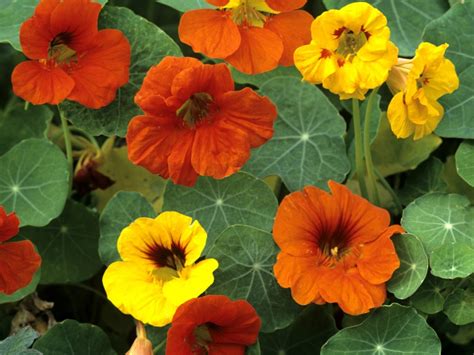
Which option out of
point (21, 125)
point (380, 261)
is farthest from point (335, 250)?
point (21, 125)

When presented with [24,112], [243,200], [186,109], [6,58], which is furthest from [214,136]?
[6,58]

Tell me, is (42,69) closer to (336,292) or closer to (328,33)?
(328,33)

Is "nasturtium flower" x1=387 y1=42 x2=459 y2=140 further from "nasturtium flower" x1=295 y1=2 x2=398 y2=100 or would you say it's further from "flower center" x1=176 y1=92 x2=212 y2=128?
"flower center" x1=176 y1=92 x2=212 y2=128

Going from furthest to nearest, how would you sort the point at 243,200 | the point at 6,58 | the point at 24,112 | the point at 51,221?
the point at 6,58 → the point at 24,112 → the point at 51,221 → the point at 243,200

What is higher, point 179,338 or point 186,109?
point 186,109

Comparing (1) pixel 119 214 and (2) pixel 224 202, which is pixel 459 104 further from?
(1) pixel 119 214
